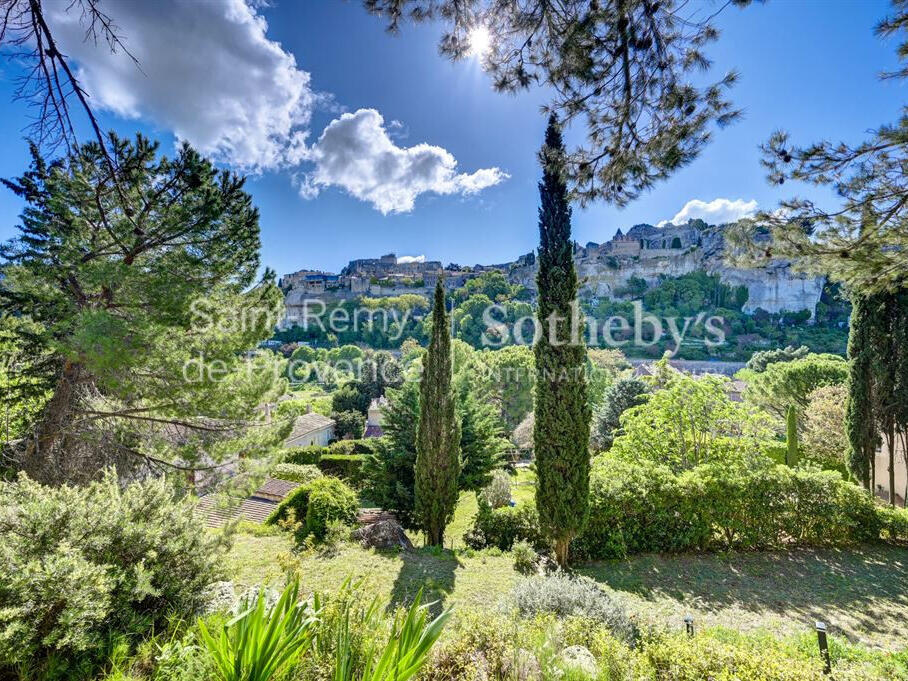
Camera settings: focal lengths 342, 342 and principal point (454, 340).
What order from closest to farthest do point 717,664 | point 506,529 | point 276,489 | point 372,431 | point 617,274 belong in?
point 717,664
point 506,529
point 276,489
point 372,431
point 617,274

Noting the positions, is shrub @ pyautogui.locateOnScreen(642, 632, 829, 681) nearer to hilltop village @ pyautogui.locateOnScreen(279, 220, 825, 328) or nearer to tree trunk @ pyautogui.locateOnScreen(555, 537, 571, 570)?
tree trunk @ pyautogui.locateOnScreen(555, 537, 571, 570)

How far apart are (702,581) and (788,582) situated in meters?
1.26

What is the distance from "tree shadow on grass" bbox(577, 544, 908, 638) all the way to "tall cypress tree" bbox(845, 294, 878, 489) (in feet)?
12.3

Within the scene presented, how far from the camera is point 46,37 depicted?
176 centimetres

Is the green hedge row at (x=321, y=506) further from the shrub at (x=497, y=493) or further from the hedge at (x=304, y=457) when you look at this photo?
the hedge at (x=304, y=457)

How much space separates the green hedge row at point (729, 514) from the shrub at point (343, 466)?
34.5ft

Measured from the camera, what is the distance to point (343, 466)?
15180 mm

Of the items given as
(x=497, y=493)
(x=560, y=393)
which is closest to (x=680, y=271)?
(x=497, y=493)

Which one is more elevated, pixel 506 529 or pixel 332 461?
pixel 506 529

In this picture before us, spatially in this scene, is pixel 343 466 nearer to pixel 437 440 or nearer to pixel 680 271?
pixel 437 440

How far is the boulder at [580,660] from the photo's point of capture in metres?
2.18

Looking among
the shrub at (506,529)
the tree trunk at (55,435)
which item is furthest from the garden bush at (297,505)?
the tree trunk at (55,435)

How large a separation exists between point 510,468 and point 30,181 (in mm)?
17474

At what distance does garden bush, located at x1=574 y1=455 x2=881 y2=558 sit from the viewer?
6141 mm
